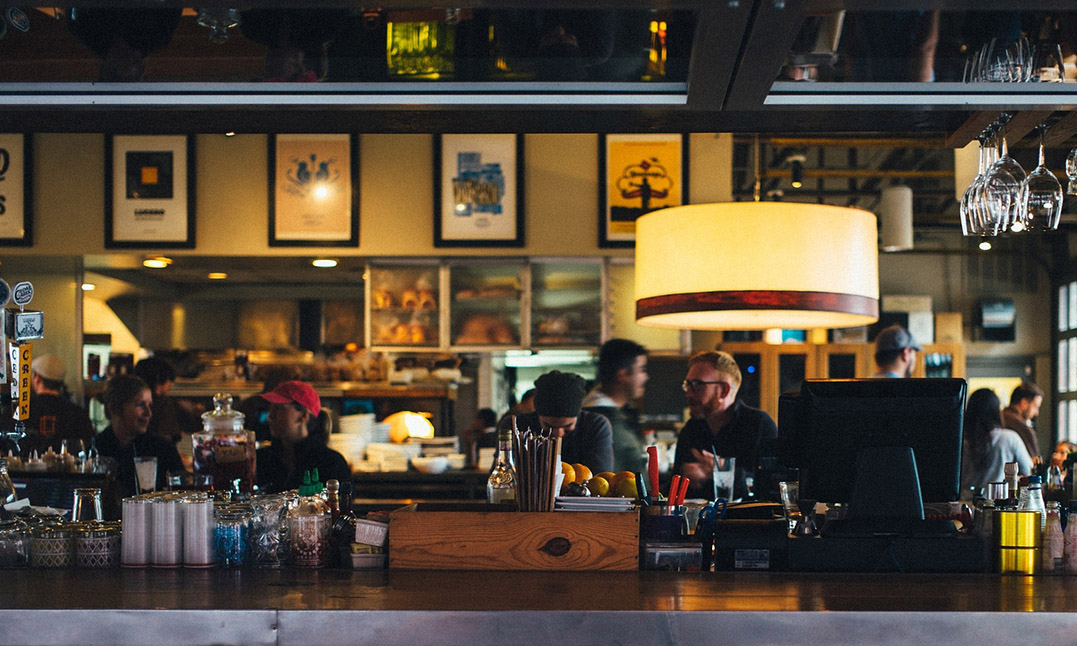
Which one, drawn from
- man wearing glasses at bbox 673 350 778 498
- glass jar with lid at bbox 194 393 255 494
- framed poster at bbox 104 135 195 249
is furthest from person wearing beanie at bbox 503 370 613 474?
framed poster at bbox 104 135 195 249

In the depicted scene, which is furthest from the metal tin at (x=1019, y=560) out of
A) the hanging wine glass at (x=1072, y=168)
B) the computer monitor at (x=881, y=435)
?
the hanging wine glass at (x=1072, y=168)

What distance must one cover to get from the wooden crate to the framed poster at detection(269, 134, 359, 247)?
150 inches

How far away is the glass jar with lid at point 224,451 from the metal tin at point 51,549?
482 millimetres

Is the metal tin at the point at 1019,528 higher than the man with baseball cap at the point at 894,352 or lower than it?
lower

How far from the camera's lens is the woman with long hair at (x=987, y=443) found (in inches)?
198

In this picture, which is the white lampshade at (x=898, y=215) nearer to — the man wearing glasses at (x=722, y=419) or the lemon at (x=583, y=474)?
the man wearing glasses at (x=722, y=419)

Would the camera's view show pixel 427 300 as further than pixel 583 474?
Yes

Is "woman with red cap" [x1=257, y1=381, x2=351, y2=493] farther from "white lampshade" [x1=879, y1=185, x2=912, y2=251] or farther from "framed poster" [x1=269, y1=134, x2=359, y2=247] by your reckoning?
"white lampshade" [x1=879, y1=185, x2=912, y2=251]

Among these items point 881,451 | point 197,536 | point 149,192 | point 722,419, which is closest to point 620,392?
point 722,419

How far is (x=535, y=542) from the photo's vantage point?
2277 millimetres

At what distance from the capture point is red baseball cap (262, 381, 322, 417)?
4.21 metres

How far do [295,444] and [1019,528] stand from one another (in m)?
2.93

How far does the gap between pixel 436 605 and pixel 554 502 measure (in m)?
0.53

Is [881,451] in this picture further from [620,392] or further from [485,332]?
[485,332]
